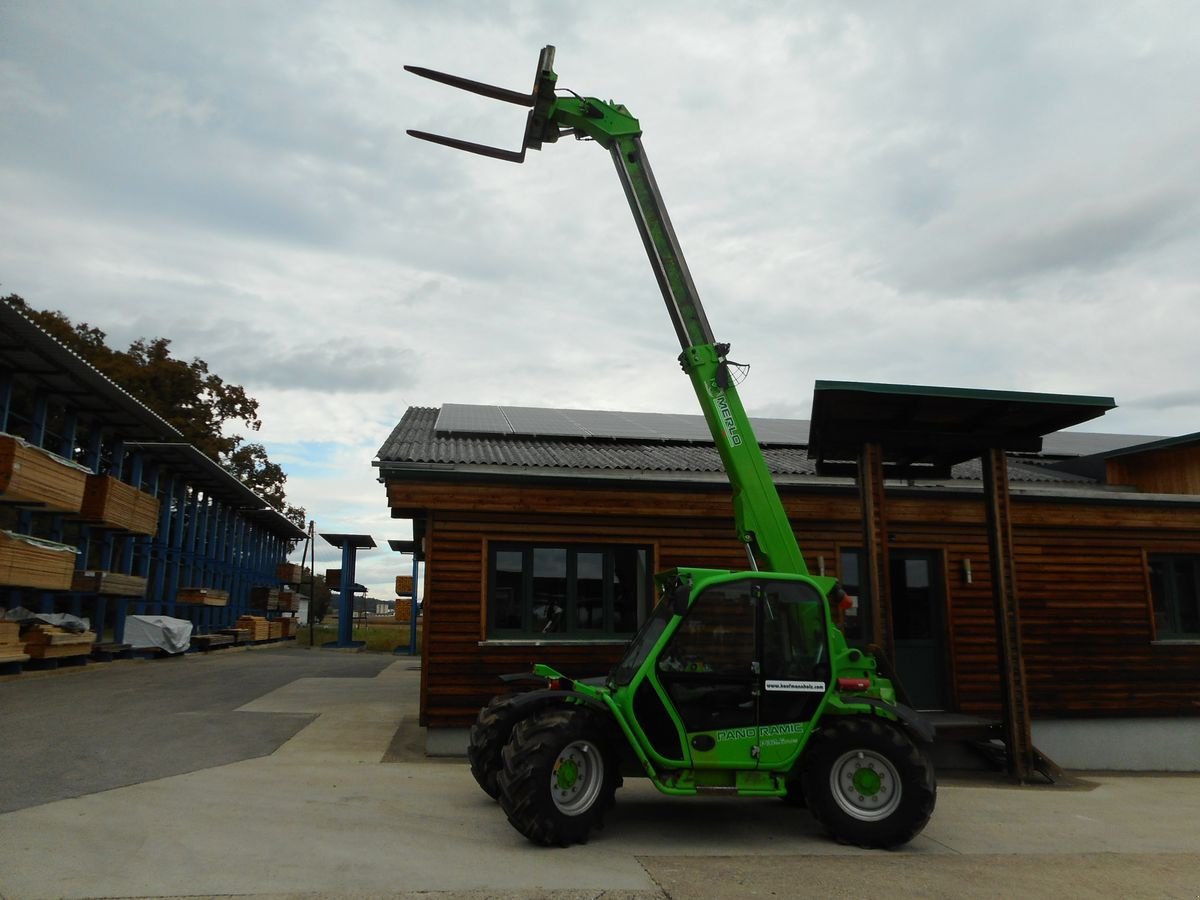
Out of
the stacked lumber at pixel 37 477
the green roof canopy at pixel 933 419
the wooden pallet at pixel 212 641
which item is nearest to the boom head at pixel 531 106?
the green roof canopy at pixel 933 419

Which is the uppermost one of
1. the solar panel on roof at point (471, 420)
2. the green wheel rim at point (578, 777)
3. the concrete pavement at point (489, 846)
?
the solar panel on roof at point (471, 420)

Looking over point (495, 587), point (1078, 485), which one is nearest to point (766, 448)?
point (1078, 485)

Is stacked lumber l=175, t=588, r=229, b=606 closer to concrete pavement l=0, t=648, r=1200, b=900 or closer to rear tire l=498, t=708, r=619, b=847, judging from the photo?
concrete pavement l=0, t=648, r=1200, b=900

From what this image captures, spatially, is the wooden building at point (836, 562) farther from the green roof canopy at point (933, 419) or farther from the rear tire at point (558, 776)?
the rear tire at point (558, 776)

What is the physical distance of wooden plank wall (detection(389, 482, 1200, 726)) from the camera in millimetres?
10828

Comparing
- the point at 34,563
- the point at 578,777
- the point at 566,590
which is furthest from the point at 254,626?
the point at 578,777

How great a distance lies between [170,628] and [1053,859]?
22.0 m

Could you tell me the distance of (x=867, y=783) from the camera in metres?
6.75

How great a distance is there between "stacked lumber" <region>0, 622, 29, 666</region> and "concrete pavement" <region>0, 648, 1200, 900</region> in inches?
315

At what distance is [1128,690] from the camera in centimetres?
1228

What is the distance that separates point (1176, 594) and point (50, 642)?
19416 mm

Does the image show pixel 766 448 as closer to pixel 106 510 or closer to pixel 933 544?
pixel 933 544

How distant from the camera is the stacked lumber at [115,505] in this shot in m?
19.0

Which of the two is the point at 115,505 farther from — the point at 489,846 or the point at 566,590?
the point at 489,846
